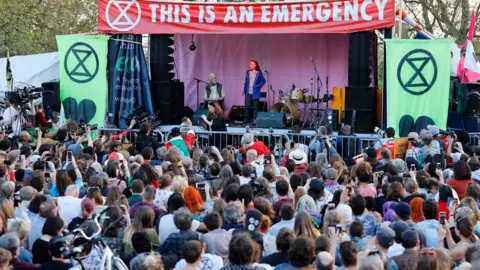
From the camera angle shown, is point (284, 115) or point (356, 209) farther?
point (284, 115)

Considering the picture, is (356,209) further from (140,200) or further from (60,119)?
(60,119)

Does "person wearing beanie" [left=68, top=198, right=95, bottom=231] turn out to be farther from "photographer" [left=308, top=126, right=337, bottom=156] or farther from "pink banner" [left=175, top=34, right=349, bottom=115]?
"pink banner" [left=175, top=34, right=349, bottom=115]

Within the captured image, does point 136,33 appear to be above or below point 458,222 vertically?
above

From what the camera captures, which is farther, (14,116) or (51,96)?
(51,96)

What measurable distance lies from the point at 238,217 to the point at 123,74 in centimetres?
1182

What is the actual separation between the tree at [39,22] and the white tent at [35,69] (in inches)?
205

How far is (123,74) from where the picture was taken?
19547 mm

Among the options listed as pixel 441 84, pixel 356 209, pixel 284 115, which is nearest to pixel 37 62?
pixel 284 115

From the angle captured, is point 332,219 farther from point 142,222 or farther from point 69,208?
point 69,208

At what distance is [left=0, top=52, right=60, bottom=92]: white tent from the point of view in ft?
76.2

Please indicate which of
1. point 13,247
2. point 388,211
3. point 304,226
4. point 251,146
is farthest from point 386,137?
point 13,247

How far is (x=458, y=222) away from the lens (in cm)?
775

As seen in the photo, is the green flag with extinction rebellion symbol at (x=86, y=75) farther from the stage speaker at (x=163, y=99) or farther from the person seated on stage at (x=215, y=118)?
the person seated on stage at (x=215, y=118)

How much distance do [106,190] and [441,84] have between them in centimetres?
914
